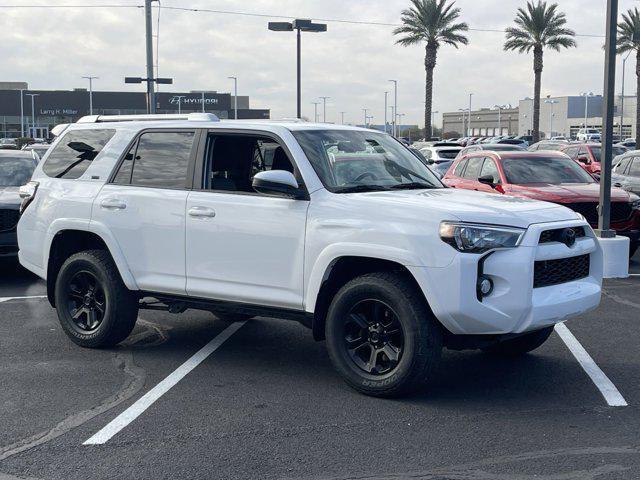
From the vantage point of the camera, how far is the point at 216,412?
552 centimetres

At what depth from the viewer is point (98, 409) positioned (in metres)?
5.61

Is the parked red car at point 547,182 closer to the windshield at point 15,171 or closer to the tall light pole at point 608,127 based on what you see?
the tall light pole at point 608,127

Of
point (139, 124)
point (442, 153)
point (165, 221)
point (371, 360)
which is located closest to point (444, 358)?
point (371, 360)

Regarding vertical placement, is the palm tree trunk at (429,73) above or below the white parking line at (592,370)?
above

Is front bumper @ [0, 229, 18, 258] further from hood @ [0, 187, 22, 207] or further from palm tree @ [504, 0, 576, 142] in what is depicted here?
palm tree @ [504, 0, 576, 142]

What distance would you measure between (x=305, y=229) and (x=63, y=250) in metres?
2.64

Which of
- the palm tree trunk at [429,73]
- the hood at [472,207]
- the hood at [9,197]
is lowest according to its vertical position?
the hood at [9,197]

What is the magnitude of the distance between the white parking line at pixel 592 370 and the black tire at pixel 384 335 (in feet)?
4.10

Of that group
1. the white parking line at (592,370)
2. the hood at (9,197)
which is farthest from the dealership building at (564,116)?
the white parking line at (592,370)

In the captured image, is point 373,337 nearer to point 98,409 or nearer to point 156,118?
point 98,409

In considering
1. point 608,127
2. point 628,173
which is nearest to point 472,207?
point 608,127

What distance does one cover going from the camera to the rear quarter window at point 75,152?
24.1ft

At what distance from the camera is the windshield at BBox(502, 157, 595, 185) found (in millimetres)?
13047

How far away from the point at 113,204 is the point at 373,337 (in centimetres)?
249
